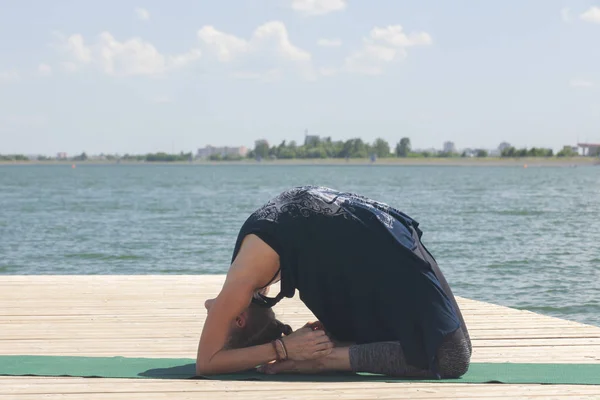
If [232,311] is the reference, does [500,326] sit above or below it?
below

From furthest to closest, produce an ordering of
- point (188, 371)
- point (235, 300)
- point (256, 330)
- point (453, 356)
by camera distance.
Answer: point (188, 371) < point (256, 330) < point (453, 356) < point (235, 300)

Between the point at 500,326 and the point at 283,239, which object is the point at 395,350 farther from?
the point at 500,326

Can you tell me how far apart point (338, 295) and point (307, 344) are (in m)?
0.30

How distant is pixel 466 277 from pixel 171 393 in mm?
12621

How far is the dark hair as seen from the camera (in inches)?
160

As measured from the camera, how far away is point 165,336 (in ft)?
17.9

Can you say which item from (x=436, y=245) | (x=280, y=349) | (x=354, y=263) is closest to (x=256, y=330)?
(x=280, y=349)

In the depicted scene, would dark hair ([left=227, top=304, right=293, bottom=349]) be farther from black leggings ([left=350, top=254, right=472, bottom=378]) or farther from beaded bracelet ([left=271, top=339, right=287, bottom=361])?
black leggings ([left=350, top=254, right=472, bottom=378])

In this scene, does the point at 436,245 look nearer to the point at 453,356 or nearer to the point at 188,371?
the point at 188,371

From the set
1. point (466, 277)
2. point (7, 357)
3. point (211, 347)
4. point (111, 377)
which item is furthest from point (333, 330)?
point (466, 277)

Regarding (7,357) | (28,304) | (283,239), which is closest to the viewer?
(283,239)

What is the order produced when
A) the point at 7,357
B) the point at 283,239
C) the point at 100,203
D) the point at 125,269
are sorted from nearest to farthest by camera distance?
the point at 283,239 < the point at 7,357 < the point at 125,269 < the point at 100,203

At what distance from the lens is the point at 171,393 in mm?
3768

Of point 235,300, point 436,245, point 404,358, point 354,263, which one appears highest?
point 354,263
